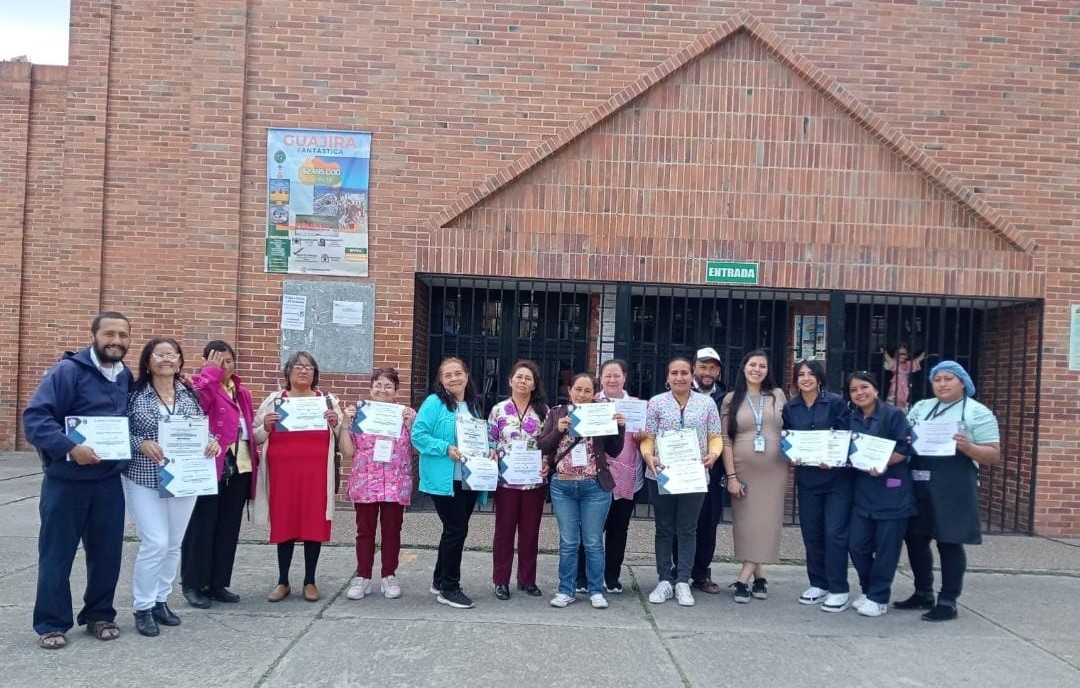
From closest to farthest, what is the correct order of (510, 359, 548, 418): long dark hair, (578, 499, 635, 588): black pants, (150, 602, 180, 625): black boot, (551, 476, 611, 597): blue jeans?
(150, 602, 180, 625): black boot, (551, 476, 611, 597): blue jeans, (510, 359, 548, 418): long dark hair, (578, 499, 635, 588): black pants

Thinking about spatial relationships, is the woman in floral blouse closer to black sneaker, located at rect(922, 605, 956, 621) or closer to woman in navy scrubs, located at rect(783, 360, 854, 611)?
woman in navy scrubs, located at rect(783, 360, 854, 611)

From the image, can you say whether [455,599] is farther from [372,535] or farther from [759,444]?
[759,444]

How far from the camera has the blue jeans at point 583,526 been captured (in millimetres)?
6078

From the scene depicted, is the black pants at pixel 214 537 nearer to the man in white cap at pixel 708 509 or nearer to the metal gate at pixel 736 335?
the man in white cap at pixel 708 509

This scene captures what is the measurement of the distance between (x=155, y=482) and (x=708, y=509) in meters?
3.75

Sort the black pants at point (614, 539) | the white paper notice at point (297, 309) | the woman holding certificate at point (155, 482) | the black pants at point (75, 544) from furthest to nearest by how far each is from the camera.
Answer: the white paper notice at point (297, 309) → the black pants at point (614, 539) → the woman holding certificate at point (155, 482) → the black pants at point (75, 544)

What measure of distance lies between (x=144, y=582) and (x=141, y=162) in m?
5.88

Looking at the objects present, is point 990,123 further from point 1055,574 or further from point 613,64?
point 1055,574

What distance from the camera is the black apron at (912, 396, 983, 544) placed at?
6.01m

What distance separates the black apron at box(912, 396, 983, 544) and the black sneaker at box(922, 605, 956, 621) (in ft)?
1.50

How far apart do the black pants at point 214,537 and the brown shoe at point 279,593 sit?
0.30 m

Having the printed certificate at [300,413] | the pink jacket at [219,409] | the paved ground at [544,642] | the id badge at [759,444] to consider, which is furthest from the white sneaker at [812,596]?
the pink jacket at [219,409]

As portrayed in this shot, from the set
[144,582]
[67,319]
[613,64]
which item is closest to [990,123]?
[613,64]

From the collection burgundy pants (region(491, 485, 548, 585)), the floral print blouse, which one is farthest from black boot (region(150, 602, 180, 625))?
the floral print blouse
